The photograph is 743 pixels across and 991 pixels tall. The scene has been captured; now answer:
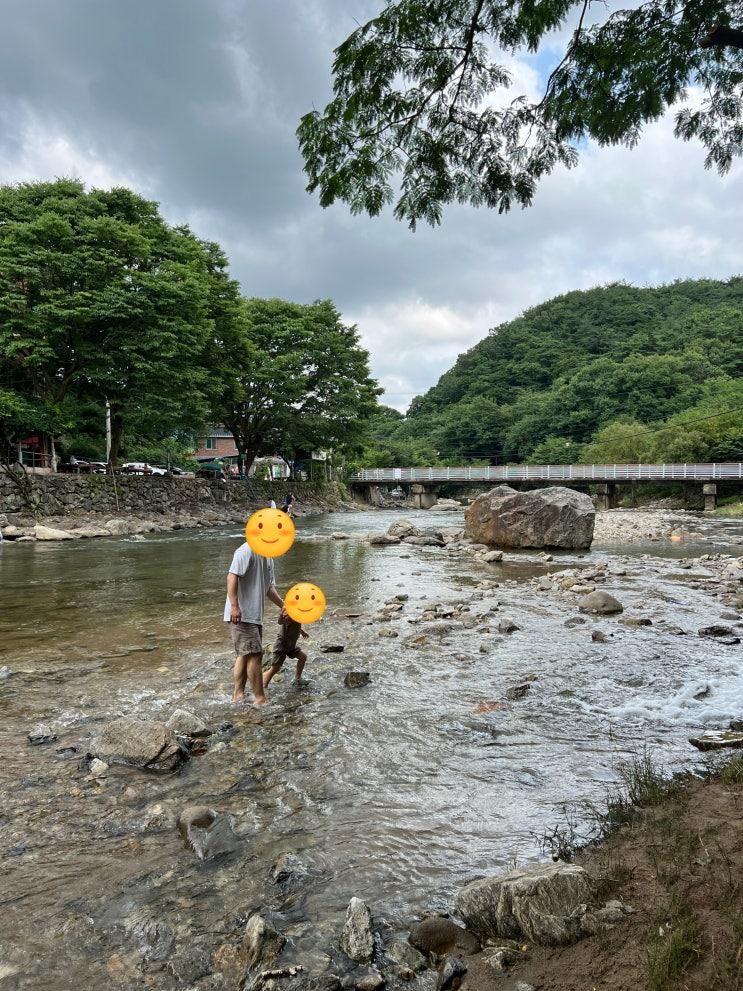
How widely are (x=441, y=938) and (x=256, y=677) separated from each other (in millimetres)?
3451

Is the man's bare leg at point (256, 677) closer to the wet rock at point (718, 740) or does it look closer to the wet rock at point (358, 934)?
the wet rock at point (358, 934)

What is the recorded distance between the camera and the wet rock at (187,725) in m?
4.77

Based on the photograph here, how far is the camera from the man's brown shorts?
18.2ft

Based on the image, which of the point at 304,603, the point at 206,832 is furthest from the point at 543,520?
the point at 206,832

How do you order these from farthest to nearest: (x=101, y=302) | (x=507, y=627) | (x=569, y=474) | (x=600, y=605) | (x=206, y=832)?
(x=569, y=474) < (x=101, y=302) < (x=600, y=605) < (x=507, y=627) < (x=206, y=832)

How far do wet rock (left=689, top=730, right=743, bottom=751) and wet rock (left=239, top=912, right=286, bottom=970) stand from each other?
3355mm

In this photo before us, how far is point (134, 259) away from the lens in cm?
2828

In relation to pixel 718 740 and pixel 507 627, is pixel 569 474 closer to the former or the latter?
pixel 507 627

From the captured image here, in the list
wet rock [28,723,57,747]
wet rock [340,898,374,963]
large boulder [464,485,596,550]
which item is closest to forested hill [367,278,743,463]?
large boulder [464,485,596,550]

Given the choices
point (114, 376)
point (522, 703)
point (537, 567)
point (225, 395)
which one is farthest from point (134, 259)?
point (522, 703)

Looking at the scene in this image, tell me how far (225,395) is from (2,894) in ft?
120

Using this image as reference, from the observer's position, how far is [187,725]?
484cm

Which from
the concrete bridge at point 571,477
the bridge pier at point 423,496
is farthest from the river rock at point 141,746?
the bridge pier at point 423,496

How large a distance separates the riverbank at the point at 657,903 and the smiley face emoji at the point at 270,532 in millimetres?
2859
